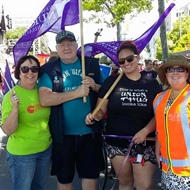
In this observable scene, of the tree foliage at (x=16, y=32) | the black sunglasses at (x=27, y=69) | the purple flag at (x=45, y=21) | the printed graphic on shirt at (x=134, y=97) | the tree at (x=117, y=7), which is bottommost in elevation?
the printed graphic on shirt at (x=134, y=97)

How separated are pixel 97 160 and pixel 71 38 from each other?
128cm

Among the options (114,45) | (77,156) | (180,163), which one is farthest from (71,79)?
(180,163)

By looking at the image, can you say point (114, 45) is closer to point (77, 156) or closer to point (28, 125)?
point (77, 156)

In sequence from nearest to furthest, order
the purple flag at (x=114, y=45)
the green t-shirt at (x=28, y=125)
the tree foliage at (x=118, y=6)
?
the green t-shirt at (x=28, y=125) < the purple flag at (x=114, y=45) < the tree foliage at (x=118, y=6)

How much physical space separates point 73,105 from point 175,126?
1.14 metres

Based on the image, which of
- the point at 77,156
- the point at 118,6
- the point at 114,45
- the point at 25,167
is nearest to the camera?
the point at 25,167

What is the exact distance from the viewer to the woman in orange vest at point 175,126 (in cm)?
275

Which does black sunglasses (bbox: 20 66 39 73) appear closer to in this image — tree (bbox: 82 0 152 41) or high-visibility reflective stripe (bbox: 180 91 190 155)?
high-visibility reflective stripe (bbox: 180 91 190 155)

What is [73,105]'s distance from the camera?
3.52 metres

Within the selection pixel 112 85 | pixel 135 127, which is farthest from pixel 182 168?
pixel 112 85

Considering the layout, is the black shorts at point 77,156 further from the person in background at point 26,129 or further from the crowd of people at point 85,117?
the person in background at point 26,129

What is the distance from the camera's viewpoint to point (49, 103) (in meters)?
3.39

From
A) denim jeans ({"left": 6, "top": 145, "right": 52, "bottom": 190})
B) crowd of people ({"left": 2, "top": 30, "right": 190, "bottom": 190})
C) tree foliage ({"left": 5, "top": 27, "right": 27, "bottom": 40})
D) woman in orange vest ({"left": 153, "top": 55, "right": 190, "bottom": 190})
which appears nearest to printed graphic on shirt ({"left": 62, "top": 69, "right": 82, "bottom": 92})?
crowd of people ({"left": 2, "top": 30, "right": 190, "bottom": 190})

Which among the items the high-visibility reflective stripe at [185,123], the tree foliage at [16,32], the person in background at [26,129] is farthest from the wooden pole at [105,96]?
the tree foliage at [16,32]
